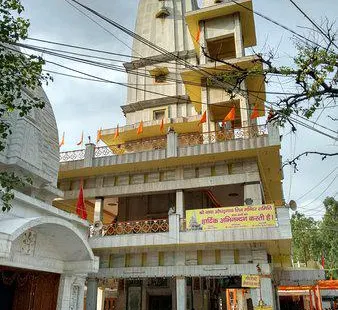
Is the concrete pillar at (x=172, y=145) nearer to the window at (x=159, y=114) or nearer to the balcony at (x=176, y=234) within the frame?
the balcony at (x=176, y=234)

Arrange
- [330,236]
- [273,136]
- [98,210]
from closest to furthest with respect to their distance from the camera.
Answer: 1. [273,136]
2. [98,210]
3. [330,236]

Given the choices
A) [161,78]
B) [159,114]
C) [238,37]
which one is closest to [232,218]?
[238,37]

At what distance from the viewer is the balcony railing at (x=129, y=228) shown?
1797cm

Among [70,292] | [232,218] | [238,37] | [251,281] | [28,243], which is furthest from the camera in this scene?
[238,37]

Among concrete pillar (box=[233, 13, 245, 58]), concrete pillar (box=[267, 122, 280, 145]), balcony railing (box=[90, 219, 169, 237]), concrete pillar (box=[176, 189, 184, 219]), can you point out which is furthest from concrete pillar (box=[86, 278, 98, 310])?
concrete pillar (box=[233, 13, 245, 58])

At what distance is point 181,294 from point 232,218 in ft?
14.0

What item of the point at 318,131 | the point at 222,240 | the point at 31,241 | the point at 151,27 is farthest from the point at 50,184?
the point at 151,27

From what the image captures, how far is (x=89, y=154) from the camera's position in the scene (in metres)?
20.0

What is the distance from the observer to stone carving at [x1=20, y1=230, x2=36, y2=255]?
11.6m

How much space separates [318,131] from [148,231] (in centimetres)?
1239

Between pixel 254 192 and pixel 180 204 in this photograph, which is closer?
pixel 254 192

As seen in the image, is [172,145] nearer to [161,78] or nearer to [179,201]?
[179,201]

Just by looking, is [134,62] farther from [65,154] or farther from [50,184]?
[50,184]

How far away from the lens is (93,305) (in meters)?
17.4
